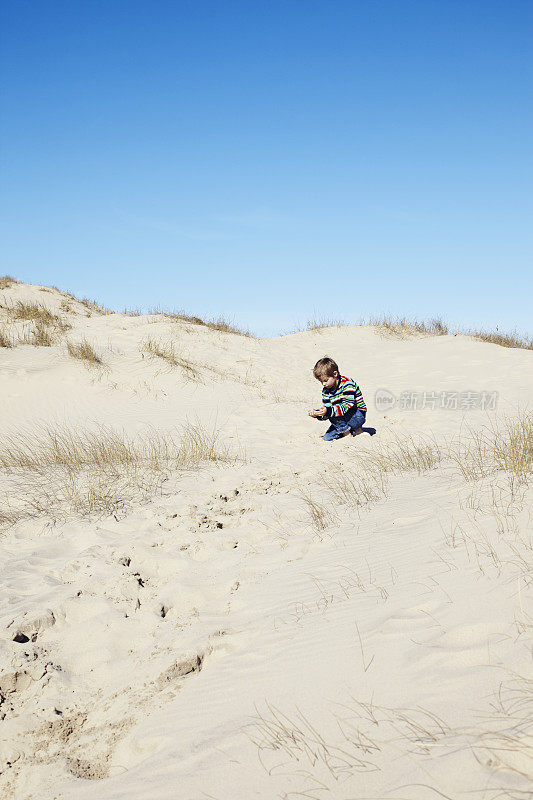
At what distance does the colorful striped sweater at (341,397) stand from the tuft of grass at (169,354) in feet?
15.1

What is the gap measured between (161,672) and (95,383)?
29.8 ft

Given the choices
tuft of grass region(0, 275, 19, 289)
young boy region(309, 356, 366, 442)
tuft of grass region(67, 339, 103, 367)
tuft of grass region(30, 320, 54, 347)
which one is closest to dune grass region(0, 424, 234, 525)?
young boy region(309, 356, 366, 442)

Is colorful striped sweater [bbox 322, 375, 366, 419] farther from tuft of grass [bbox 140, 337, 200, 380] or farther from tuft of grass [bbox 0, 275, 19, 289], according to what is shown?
tuft of grass [bbox 0, 275, 19, 289]

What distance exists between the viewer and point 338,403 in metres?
7.80

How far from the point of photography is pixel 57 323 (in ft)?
44.7

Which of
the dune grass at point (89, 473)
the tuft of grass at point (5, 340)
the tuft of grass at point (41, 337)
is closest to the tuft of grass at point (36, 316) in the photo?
the tuft of grass at point (41, 337)

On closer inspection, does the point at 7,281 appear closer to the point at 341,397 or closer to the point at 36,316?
the point at 36,316

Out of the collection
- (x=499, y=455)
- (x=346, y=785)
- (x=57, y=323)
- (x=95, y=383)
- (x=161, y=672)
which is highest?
(x=57, y=323)

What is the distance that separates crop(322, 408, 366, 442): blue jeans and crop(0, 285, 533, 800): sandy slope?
1.71m

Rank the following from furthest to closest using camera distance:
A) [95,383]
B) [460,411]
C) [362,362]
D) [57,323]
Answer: [362,362]
[57,323]
[95,383]
[460,411]

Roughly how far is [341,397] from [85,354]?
6.75 meters

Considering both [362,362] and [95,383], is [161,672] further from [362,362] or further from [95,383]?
[362,362]

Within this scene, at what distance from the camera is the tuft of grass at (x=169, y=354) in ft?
38.7

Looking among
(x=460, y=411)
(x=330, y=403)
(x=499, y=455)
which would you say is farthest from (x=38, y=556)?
(x=460, y=411)
